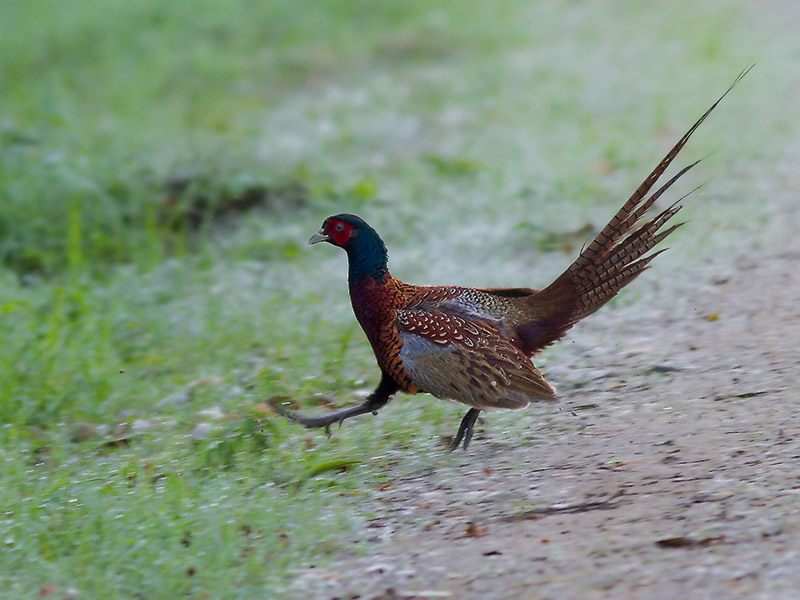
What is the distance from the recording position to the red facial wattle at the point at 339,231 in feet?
15.1

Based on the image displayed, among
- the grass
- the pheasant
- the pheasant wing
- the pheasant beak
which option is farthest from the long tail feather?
the pheasant beak

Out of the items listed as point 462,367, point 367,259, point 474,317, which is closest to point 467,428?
point 462,367

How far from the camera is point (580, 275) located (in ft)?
15.3

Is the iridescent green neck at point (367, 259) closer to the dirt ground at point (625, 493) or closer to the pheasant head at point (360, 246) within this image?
the pheasant head at point (360, 246)

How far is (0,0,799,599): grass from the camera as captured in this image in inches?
162

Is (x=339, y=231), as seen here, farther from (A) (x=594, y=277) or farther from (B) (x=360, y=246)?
(A) (x=594, y=277)

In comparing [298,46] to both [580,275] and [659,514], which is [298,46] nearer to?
[580,275]

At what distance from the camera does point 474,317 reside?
4578mm

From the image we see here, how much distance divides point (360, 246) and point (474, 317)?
1.77 ft

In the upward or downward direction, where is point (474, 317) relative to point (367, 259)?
downward

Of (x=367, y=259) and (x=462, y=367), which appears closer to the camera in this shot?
(x=462, y=367)

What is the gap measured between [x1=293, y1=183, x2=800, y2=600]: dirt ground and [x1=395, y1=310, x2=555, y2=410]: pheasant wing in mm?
270

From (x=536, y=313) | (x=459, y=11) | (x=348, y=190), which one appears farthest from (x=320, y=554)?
(x=459, y=11)

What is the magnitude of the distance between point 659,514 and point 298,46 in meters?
10.2
